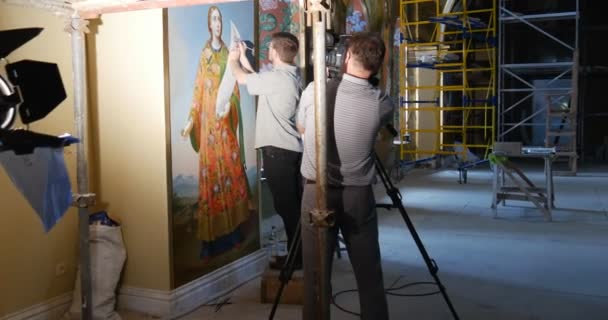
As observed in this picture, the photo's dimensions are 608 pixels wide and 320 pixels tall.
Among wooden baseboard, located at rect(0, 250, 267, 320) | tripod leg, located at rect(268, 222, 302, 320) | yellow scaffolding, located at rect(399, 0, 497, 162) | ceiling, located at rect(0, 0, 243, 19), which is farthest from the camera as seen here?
yellow scaffolding, located at rect(399, 0, 497, 162)

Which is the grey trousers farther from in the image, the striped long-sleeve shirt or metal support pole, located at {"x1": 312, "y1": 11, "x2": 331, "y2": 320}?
metal support pole, located at {"x1": 312, "y1": 11, "x2": 331, "y2": 320}

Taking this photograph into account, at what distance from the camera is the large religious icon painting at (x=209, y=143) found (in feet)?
12.1

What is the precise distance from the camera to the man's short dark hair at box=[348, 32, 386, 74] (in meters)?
2.67

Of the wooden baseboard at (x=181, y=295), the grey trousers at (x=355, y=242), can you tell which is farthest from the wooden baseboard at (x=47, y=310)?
the grey trousers at (x=355, y=242)

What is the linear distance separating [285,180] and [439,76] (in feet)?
30.1

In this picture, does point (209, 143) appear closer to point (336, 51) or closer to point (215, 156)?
point (215, 156)

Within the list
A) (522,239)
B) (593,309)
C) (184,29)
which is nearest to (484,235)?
(522,239)

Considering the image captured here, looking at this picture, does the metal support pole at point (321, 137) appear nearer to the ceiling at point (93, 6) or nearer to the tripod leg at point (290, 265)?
the tripod leg at point (290, 265)

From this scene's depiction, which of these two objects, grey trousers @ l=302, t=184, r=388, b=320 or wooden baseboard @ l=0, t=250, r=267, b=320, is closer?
grey trousers @ l=302, t=184, r=388, b=320

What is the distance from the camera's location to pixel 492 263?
16.0ft

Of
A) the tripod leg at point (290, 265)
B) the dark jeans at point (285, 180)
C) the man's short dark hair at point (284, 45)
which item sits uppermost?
the man's short dark hair at point (284, 45)

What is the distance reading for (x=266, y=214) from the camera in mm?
5641

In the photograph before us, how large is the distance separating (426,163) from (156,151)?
9.21 meters

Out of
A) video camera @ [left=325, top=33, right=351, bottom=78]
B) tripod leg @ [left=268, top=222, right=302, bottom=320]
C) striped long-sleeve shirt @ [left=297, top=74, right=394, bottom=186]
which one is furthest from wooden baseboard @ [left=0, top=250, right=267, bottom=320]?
video camera @ [left=325, top=33, right=351, bottom=78]
